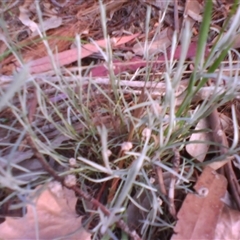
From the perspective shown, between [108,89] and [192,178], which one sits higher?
[108,89]

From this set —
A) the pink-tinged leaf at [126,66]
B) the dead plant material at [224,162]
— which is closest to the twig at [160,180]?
the dead plant material at [224,162]

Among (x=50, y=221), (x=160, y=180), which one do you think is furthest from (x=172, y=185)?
(x=50, y=221)

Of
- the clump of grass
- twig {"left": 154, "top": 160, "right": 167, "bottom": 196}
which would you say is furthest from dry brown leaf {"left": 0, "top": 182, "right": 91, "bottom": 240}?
twig {"left": 154, "top": 160, "right": 167, "bottom": 196}

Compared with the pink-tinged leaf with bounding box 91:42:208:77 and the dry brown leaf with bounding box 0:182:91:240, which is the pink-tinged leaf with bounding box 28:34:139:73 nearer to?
the pink-tinged leaf with bounding box 91:42:208:77

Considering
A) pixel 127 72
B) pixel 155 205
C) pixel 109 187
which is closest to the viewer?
pixel 155 205

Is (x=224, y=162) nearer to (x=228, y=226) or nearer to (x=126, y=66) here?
(x=228, y=226)

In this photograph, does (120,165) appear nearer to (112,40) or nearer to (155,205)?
(155,205)

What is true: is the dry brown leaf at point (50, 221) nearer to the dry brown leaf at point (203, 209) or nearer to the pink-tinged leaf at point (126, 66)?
the dry brown leaf at point (203, 209)

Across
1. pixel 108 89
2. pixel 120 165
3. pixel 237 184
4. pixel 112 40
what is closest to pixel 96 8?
pixel 112 40
